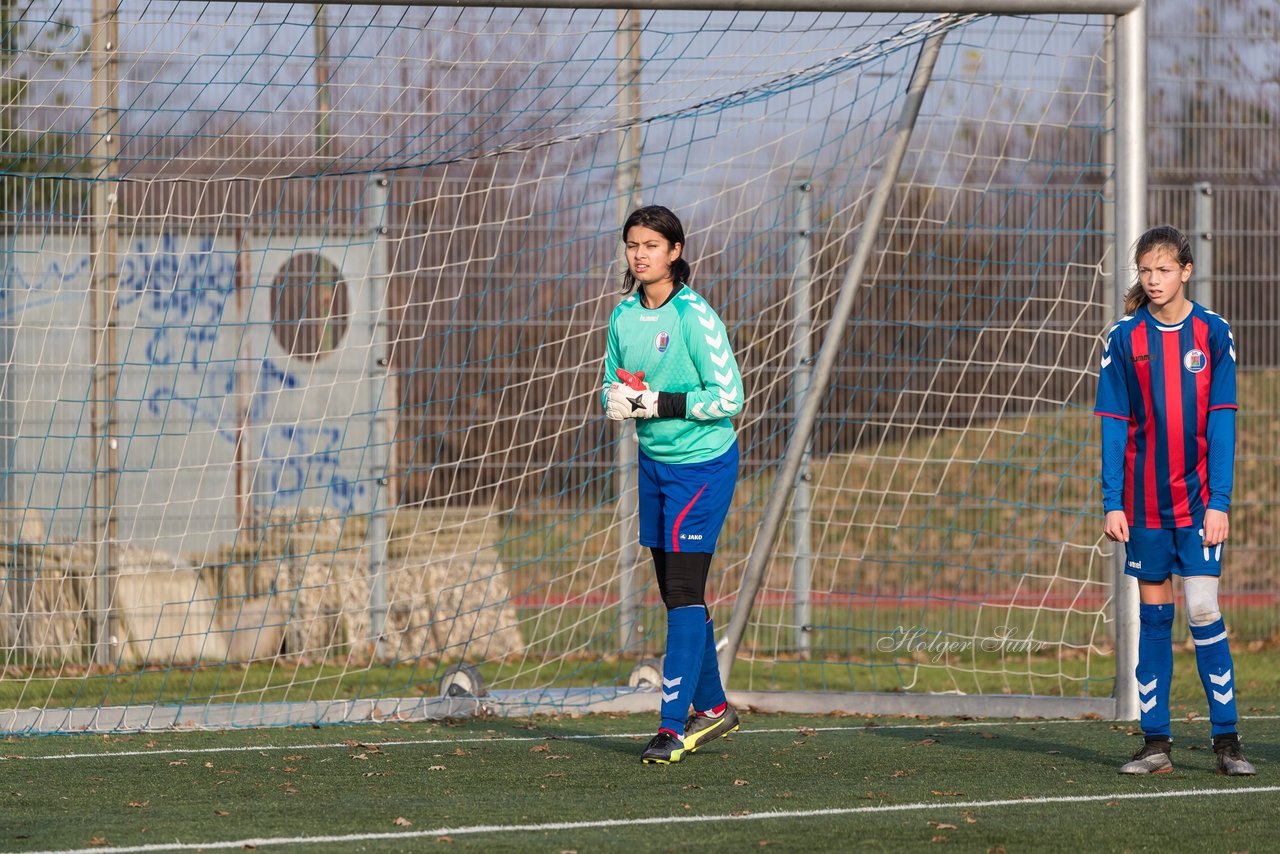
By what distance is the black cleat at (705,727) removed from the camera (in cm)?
579

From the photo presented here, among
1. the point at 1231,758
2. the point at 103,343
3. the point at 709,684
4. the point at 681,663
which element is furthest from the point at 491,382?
the point at 1231,758

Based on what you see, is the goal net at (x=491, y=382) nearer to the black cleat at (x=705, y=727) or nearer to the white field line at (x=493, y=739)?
the white field line at (x=493, y=739)

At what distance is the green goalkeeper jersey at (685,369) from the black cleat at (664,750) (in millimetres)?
949

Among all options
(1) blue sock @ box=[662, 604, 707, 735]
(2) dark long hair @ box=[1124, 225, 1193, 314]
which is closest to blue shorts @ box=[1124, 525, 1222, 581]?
(2) dark long hair @ box=[1124, 225, 1193, 314]

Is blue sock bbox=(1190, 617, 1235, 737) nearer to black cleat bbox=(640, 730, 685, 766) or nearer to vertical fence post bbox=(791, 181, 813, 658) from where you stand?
black cleat bbox=(640, 730, 685, 766)

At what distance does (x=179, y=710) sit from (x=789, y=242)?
4.50 m

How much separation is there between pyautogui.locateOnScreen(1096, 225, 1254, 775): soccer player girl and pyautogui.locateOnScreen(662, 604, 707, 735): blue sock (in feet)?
4.66

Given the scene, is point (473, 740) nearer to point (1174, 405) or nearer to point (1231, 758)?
point (1231, 758)

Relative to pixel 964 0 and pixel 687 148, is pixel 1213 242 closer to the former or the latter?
pixel 687 148

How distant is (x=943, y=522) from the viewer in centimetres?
1030

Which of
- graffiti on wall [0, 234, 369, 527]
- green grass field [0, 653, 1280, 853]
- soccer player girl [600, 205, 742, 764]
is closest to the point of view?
green grass field [0, 653, 1280, 853]

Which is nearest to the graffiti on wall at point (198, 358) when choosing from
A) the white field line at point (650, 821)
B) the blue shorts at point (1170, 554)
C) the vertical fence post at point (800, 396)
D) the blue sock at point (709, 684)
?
the vertical fence post at point (800, 396)

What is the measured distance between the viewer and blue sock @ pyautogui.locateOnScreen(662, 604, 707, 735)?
559 centimetres

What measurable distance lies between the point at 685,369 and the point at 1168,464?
5.35ft
